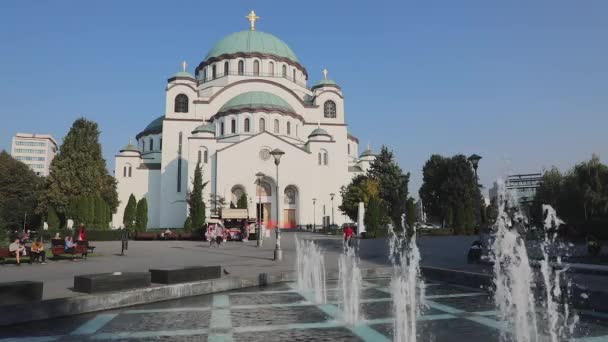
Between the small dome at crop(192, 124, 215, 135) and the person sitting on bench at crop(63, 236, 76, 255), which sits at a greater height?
the small dome at crop(192, 124, 215, 135)

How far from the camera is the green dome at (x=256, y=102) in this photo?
50.8 meters

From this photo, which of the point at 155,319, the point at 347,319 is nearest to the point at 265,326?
the point at 347,319

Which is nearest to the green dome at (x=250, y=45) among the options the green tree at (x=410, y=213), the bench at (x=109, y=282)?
the green tree at (x=410, y=213)

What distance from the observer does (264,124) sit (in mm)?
50938

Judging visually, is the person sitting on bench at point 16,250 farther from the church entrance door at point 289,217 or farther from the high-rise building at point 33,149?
the high-rise building at point 33,149

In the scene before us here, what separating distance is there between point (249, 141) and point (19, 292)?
41.8 metres

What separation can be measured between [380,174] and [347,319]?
1600 inches

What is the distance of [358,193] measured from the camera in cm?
4372

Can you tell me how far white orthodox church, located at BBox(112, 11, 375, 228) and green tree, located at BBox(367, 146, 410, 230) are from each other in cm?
603

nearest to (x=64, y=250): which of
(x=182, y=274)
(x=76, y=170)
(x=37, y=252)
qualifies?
(x=37, y=252)

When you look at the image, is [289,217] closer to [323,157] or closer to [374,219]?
[323,157]

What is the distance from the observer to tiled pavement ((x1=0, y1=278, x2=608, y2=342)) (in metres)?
5.85

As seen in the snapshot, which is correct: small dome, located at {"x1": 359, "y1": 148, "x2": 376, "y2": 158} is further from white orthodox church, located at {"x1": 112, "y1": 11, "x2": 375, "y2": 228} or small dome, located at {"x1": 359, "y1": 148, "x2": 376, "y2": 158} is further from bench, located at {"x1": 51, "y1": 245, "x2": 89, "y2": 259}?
bench, located at {"x1": 51, "y1": 245, "x2": 89, "y2": 259}

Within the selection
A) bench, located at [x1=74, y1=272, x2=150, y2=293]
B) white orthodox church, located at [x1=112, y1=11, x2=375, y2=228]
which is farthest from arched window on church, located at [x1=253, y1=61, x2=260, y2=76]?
bench, located at [x1=74, y1=272, x2=150, y2=293]
